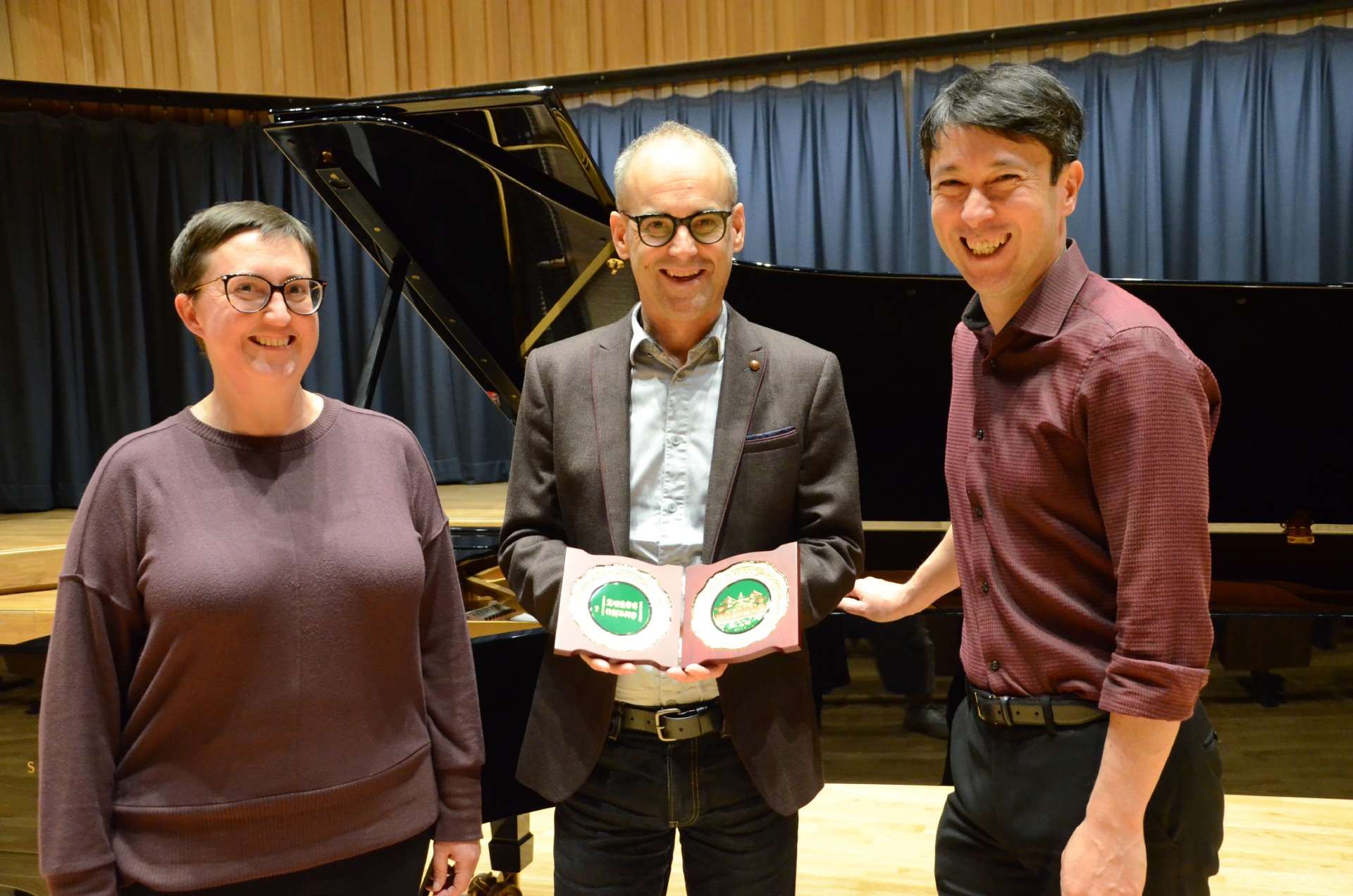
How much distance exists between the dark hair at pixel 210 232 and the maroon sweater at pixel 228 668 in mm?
197

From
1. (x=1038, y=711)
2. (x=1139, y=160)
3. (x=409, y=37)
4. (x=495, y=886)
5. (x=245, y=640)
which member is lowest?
(x=495, y=886)

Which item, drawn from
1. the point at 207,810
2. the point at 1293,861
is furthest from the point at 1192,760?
the point at 1293,861

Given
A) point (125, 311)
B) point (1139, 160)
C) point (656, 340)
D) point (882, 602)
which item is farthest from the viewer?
point (125, 311)

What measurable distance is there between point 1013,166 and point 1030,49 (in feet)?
16.6

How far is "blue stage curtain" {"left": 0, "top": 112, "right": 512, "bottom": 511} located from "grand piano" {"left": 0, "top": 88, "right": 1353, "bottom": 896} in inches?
156

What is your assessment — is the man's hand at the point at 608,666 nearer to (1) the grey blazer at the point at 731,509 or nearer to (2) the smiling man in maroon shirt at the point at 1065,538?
(1) the grey blazer at the point at 731,509

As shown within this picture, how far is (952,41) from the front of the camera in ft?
18.8

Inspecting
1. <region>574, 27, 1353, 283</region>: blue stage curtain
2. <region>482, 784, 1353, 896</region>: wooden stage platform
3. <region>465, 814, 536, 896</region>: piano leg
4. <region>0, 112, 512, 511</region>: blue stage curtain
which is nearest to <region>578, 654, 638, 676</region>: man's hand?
<region>465, 814, 536, 896</region>: piano leg

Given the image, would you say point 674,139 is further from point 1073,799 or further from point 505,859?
point 505,859

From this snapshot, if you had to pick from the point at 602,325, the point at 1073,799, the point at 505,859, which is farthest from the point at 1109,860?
the point at 602,325

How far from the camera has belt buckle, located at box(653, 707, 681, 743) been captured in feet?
4.81

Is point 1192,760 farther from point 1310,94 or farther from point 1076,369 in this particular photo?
point 1310,94

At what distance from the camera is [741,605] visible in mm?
1338

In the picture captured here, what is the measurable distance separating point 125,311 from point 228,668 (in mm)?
6425
